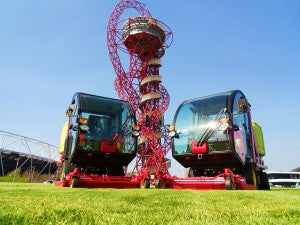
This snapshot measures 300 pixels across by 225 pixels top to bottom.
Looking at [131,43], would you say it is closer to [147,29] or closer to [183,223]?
[147,29]

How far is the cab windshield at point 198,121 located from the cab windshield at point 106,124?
1.80 metres

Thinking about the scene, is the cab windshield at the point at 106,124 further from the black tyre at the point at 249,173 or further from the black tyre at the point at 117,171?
the black tyre at the point at 249,173

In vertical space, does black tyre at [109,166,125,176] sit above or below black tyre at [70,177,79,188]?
above

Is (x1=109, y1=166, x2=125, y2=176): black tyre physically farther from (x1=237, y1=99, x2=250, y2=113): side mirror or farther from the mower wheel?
(x1=237, y1=99, x2=250, y2=113): side mirror

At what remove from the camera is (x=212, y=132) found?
29.2 ft

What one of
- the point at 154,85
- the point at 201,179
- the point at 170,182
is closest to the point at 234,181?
the point at 201,179

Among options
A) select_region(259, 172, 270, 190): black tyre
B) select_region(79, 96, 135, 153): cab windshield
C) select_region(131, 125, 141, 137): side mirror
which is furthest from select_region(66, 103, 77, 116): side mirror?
select_region(259, 172, 270, 190): black tyre

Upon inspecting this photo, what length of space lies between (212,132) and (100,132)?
3.82m

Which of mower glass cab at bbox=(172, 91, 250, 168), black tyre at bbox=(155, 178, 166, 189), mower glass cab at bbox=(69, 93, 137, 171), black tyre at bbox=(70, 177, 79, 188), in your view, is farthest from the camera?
mower glass cab at bbox=(69, 93, 137, 171)

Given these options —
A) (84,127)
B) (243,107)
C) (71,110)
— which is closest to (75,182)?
(84,127)

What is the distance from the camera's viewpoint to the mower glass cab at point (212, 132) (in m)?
8.60

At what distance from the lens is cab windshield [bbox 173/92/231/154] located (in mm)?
8883

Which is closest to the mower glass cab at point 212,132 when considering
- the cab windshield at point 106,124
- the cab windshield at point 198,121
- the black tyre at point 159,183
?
the cab windshield at point 198,121

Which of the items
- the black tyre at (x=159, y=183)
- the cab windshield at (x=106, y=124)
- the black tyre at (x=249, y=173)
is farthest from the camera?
the cab windshield at (x=106, y=124)
